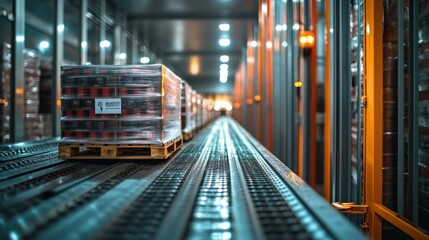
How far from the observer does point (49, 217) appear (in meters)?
1.76

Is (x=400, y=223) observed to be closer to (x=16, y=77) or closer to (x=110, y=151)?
(x=110, y=151)

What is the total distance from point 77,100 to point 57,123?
14.9 ft

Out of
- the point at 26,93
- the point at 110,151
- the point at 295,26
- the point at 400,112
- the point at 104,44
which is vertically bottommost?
the point at 110,151

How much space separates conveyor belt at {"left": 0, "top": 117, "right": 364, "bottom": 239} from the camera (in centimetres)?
157

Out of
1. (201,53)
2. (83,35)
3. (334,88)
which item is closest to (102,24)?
(83,35)

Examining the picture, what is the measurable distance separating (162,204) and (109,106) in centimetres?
188

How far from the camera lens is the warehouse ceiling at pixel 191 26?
12516 millimetres

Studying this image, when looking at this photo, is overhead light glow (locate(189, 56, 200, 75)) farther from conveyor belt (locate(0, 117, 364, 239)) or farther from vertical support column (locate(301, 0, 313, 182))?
conveyor belt (locate(0, 117, 364, 239))

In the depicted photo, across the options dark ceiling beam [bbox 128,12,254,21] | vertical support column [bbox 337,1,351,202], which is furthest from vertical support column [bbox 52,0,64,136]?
vertical support column [bbox 337,1,351,202]

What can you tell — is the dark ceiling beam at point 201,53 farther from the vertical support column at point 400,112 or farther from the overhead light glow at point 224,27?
the vertical support column at point 400,112

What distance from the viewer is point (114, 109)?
11.8 feet

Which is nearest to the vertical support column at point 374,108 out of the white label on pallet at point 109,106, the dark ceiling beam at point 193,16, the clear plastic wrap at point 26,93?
the white label on pallet at point 109,106

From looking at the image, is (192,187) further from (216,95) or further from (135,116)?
(216,95)

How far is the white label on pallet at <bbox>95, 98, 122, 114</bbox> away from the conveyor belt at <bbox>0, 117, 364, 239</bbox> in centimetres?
60
